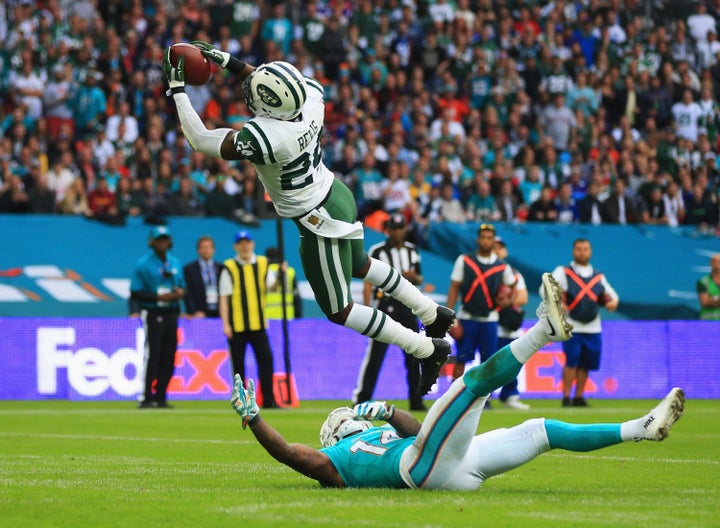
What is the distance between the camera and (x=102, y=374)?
60.7 feet

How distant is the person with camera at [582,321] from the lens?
16.7 m

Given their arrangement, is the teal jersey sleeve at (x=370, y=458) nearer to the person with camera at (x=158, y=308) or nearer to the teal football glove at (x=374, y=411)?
the teal football glove at (x=374, y=411)

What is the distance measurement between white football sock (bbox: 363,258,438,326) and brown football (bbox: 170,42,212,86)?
1.90m

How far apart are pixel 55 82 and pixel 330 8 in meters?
6.06

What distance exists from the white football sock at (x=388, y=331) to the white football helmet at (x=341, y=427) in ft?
6.71

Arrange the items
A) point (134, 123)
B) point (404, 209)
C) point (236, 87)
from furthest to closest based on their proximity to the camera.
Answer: point (236, 87) < point (134, 123) < point (404, 209)

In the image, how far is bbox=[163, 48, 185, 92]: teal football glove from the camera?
921 cm

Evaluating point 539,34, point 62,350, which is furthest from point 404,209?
point 539,34

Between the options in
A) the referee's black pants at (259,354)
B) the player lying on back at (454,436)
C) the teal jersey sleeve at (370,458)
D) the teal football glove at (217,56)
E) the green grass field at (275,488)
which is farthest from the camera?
the referee's black pants at (259,354)

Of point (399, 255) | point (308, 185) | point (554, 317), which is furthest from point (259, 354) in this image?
point (554, 317)

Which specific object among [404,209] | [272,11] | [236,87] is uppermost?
[272,11]

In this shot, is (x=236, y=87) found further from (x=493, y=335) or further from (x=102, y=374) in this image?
(x=493, y=335)

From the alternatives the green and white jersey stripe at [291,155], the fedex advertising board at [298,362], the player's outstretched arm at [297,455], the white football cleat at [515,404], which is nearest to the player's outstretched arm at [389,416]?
the player's outstretched arm at [297,455]

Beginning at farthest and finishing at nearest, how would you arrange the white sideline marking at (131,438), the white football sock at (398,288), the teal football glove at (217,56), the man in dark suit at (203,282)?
the man in dark suit at (203,282), the white sideline marking at (131,438), the white football sock at (398,288), the teal football glove at (217,56)
